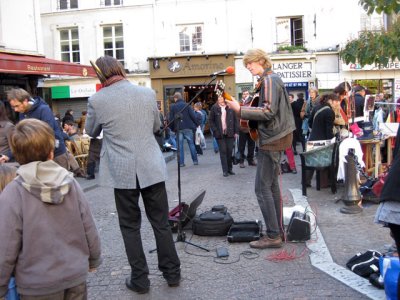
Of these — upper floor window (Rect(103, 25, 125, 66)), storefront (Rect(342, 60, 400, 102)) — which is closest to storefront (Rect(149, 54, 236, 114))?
upper floor window (Rect(103, 25, 125, 66))

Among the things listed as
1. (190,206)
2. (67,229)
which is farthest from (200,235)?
(67,229)

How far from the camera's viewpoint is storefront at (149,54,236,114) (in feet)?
75.2

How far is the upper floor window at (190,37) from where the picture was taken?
23.2 metres

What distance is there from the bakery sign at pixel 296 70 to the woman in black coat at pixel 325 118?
14.6 metres

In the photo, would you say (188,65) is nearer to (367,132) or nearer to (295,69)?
(295,69)

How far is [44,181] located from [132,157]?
1.36 m

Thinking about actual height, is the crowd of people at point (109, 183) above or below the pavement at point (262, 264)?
above

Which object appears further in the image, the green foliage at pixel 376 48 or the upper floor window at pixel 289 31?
the upper floor window at pixel 289 31

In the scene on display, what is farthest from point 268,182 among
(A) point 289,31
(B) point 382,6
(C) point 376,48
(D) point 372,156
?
(A) point 289,31

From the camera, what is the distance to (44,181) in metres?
2.62

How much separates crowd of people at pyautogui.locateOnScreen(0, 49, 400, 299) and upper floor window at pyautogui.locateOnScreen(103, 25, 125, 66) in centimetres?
1842

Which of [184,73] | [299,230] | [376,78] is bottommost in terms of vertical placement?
[299,230]

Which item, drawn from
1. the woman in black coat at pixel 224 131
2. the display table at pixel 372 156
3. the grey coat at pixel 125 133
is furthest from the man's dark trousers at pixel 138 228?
the woman in black coat at pixel 224 131

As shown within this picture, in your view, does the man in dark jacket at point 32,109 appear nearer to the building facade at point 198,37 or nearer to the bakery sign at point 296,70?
the building facade at point 198,37
